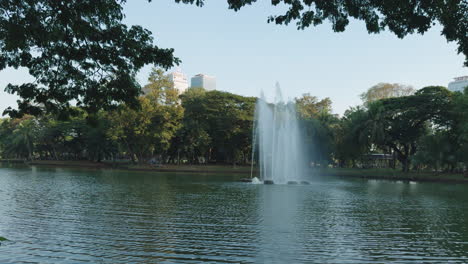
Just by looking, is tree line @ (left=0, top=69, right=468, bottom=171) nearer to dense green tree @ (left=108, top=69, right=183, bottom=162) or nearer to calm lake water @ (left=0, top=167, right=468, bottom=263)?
dense green tree @ (left=108, top=69, right=183, bottom=162)

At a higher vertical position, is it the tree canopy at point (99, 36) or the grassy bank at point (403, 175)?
the tree canopy at point (99, 36)

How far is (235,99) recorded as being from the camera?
234 ft

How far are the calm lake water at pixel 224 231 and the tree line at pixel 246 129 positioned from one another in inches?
1041

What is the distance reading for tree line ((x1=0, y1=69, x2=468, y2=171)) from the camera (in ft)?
173

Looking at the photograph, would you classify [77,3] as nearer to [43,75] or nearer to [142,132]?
[43,75]

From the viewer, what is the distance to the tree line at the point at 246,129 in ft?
173

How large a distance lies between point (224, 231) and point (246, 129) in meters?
56.0

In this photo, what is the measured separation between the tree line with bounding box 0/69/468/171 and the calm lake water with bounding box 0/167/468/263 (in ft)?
86.8

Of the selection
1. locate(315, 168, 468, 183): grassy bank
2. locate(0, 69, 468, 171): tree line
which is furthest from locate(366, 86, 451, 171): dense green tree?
locate(315, 168, 468, 183): grassy bank

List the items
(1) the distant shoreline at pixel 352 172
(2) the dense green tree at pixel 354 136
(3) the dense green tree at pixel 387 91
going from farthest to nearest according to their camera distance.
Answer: (3) the dense green tree at pixel 387 91, (2) the dense green tree at pixel 354 136, (1) the distant shoreline at pixel 352 172

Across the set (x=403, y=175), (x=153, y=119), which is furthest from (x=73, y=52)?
(x=153, y=119)

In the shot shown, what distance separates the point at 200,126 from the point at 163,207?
49.9 m

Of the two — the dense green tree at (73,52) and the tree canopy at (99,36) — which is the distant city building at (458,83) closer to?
the tree canopy at (99,36)

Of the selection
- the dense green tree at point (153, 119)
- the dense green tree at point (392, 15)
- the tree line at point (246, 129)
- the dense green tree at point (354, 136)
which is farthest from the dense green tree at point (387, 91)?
the dense green tree at point (392, 15)
